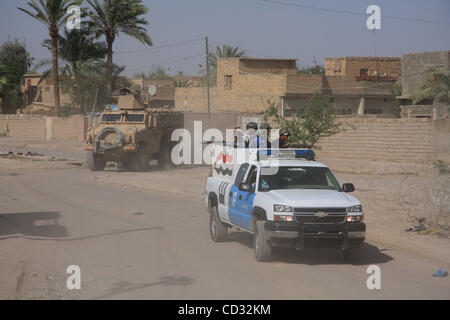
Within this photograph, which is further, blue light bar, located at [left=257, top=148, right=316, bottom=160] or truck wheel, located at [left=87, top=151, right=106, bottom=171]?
truck wheel, located at [left=87, top=151, right=106, bottom=171]

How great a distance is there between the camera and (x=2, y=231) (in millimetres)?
11844

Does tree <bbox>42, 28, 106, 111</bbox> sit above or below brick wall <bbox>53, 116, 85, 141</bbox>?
above

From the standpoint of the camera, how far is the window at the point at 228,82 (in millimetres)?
48844

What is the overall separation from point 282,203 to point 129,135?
682 inches

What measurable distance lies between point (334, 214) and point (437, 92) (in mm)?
12658

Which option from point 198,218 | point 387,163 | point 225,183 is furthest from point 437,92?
point 225,183

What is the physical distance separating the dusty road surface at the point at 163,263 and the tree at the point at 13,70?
4519 cm

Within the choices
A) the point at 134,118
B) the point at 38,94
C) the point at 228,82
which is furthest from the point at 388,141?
the point at 38,94

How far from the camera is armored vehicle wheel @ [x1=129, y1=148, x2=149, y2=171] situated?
2642cm

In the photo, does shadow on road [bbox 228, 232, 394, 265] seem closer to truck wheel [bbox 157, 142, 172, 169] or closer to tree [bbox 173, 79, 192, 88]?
truck wheel [bbox 157, 142, 172, 169]

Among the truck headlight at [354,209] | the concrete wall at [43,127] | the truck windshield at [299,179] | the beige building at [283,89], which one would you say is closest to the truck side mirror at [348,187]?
the truck windshield at [299,179]

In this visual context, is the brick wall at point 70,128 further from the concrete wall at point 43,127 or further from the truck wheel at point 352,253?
the truck wheel at point 352,253

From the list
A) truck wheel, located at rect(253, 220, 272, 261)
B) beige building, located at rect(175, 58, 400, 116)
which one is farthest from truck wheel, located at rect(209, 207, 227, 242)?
beige building, located at rect(175, 58, 400, 116)

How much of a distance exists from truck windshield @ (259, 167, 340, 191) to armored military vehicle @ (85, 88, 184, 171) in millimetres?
15970
